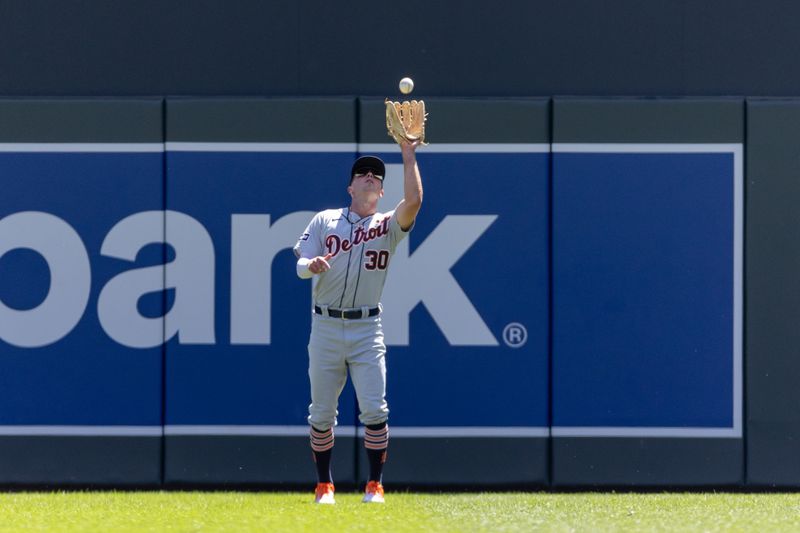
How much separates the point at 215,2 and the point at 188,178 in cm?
95

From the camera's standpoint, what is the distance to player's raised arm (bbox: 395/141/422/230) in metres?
5.59

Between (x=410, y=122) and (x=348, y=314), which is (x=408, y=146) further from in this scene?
(x=348, y=314)

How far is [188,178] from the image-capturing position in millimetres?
6645

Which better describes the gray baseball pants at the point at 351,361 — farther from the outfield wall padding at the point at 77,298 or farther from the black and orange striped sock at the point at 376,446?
the outfield wall padding at the point at 77,298

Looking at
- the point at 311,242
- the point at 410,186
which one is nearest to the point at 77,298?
the point at 311,242

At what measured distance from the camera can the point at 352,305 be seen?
5.81 metres

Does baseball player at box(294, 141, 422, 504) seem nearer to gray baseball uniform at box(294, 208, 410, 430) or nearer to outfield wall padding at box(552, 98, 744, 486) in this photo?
gray baseball uniform at box(294, 208, 410, 430)

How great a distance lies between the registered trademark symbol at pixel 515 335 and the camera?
6629mm

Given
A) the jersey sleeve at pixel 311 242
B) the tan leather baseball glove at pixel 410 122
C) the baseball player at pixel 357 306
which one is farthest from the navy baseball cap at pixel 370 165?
the jersey sleeve at pixel 311 242

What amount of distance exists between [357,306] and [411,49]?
1.61m

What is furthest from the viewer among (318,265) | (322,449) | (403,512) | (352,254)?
(322,449)

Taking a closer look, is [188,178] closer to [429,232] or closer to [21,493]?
[429,232]

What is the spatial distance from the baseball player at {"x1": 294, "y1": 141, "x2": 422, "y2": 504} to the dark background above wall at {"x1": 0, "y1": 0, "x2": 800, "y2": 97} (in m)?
1.07

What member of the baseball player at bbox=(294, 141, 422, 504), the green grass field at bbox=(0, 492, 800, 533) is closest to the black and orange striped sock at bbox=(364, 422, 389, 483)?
the baseball player at bbox=(294, 141, 422, 504)
